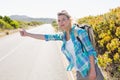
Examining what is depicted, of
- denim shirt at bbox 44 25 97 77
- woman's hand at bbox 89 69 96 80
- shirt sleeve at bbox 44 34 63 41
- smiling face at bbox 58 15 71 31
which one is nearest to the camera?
woman's hand at bbox 89 69 96 80

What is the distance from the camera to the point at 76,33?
16.9 ft

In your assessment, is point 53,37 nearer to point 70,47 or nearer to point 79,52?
point 70,47

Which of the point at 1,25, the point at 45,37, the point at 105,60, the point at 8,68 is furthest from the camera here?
the point at 1,25

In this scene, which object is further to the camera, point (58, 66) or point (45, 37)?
point (58, 66)

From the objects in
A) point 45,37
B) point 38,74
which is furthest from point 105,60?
point 45,37

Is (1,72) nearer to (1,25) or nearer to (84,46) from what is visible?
(84,46)

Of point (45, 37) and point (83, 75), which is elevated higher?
point (45, 37)

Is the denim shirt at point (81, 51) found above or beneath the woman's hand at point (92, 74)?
above

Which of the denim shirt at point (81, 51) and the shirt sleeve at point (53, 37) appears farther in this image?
the shirt sleeve at point (53, 37)

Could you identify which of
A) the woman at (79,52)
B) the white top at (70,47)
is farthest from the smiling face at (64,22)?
the white top at (70,47)

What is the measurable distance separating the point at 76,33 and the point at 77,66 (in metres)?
0.49

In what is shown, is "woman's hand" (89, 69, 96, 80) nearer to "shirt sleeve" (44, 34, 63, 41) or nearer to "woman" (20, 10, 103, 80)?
"woman" (20, 10, 103, 80)

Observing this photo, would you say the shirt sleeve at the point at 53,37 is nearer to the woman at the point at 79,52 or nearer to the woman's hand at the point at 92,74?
the woman at the point at 79,52

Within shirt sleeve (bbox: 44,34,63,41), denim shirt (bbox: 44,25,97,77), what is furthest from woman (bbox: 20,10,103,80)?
shirt sleeve (bbox: 44,34,63,41)
